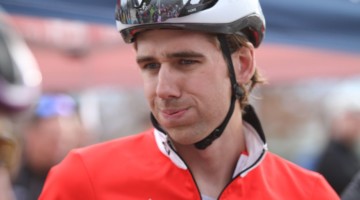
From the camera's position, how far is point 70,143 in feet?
13.7

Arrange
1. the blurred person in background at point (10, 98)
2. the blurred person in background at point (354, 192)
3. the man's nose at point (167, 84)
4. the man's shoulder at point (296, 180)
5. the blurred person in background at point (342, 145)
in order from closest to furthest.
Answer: the blurred person in background at point (10, 98) → the man's nose at point (167, 84) → the man's shoulder at point (296, 180) → the blurred person in background at point (354, 192) → the blurred person in background at point (342, 145)

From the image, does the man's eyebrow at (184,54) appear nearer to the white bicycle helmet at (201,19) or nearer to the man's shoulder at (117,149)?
the white bicycle helmet at (201,19)

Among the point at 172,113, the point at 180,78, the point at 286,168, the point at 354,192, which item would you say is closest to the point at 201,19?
the point at 180,78

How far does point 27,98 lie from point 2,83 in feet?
0.29

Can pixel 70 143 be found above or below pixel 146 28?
below

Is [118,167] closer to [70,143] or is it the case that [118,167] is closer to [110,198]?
[110,198]

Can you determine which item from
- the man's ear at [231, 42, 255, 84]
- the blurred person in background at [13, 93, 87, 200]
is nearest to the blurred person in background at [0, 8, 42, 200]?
the man's ear at [231, 42, 255, 84]

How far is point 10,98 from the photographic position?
1387mm

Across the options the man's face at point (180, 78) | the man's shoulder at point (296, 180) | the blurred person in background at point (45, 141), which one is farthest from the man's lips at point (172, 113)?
the blurred person in background at point (45, 141)

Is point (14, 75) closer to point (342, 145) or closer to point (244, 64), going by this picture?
point (244, 64)

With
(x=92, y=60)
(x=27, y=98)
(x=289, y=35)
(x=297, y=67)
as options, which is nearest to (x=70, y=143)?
(x=289, y=35)

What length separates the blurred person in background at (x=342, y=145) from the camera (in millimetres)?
5590

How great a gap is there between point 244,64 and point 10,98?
4.80 ft

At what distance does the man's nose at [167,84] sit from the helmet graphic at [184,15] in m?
0.16
